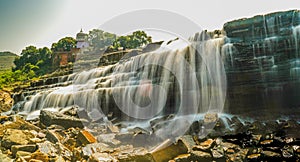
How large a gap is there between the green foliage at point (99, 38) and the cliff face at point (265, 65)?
51.4m

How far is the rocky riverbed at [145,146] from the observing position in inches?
223

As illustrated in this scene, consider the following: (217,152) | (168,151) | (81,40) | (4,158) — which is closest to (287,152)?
(217,152)

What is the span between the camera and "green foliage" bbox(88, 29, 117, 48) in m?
62.3

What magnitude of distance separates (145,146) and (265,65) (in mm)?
7787

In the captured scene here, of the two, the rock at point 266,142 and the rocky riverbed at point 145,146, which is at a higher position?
the rocky riverbed at point 145,146

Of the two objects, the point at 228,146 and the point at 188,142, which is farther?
the point at 228,146

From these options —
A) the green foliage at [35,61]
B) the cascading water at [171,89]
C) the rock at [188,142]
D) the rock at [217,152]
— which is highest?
the green foliage at [35,61]

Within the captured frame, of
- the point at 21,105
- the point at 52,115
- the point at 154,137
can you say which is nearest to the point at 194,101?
the point at 154,137

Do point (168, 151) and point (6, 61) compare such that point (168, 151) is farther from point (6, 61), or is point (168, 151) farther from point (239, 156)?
point (6, 61)

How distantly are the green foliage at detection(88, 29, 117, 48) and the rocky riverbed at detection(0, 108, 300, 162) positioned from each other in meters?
53.7

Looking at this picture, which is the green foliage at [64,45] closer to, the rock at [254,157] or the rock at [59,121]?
the rock at [59,121]

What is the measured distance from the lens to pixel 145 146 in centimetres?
764

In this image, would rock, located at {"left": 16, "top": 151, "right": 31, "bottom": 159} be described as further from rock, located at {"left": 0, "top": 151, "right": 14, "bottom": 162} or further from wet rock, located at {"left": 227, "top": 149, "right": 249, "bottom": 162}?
wet rock, located at {"left": 227, "top": 149, "right": 249, "bottom": 162}

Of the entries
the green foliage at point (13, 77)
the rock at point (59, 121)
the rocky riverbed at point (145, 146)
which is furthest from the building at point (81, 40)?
the rocky riverbed at point (145, 146)
